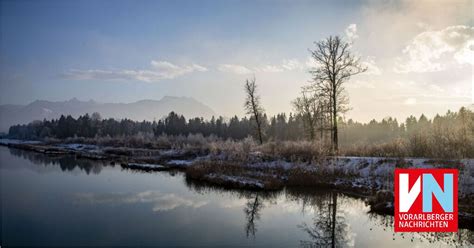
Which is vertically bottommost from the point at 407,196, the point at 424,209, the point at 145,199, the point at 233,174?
the point at 145,199

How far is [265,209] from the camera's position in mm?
17844

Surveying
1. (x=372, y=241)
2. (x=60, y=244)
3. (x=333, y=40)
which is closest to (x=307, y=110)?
(x=333, y=40)

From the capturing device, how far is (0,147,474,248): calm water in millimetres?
12570

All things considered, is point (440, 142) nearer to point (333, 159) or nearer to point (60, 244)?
point (333, 159)

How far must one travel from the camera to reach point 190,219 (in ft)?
51.6

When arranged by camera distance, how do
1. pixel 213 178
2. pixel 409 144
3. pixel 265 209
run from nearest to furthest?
1. pixel 265 209
2. pixel 409 144
3. pixel 213 178

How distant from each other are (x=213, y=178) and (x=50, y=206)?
41.9ft

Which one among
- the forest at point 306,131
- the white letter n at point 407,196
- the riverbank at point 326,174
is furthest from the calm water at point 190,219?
the forest at point 306,131

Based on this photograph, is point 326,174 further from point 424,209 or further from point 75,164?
point 75,164

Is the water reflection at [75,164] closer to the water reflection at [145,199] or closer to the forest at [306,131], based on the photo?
the water reflection at [145,199]

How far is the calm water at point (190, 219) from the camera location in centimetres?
1257

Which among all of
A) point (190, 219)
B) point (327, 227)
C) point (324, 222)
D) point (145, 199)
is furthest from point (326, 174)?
point (145, 199)

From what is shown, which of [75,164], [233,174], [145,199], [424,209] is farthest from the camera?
[75,164]

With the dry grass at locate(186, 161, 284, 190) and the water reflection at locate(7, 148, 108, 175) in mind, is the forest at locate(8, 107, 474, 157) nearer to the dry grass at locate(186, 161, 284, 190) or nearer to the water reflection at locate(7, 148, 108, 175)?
the dry grass at locate(186, 161, 284, 190)
